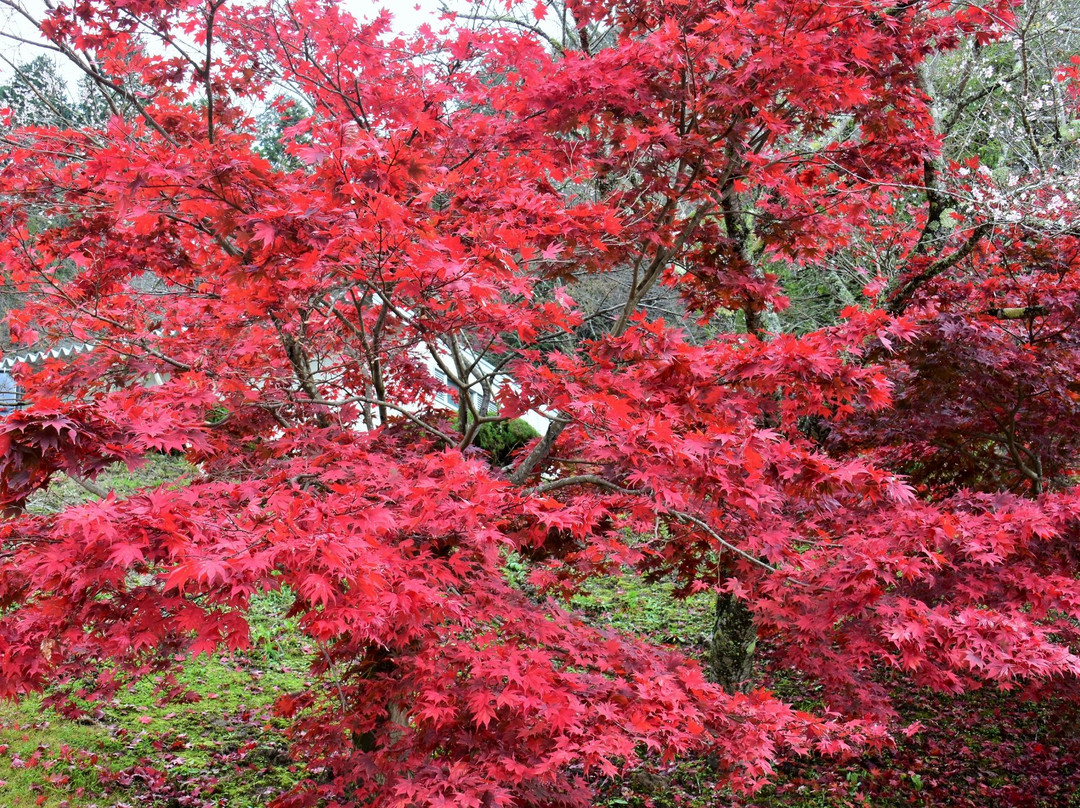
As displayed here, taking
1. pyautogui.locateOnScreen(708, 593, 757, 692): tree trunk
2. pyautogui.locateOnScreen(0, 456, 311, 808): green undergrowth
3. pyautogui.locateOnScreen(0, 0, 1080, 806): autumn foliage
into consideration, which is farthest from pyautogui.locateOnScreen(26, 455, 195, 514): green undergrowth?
pyautogui.locateOnScreen(708, 593, 757, 692): tree trunk

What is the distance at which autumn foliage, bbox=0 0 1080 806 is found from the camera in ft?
9.01

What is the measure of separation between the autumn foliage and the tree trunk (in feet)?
2.58

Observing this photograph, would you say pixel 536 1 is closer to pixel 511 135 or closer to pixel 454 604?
pixel 511 135

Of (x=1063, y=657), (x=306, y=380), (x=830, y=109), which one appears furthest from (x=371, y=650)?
(x=830, y=109)

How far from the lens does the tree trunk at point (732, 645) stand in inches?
231

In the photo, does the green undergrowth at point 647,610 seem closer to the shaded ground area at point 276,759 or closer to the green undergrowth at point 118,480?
the shaded ground area at point 276,759

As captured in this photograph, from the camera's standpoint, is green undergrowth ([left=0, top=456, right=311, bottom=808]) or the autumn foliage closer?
the autumn foliage

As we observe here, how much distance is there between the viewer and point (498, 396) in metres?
3.81

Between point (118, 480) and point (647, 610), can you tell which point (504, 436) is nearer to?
point (647, 610)

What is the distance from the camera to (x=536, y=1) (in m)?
6.55

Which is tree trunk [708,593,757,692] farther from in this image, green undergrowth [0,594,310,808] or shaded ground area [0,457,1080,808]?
green undergrowth [0,594,310,808]

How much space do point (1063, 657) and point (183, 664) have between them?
695cm

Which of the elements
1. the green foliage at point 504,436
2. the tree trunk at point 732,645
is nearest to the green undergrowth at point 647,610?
the tree trunk at point 732,645

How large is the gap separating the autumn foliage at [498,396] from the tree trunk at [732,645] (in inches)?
30.9
